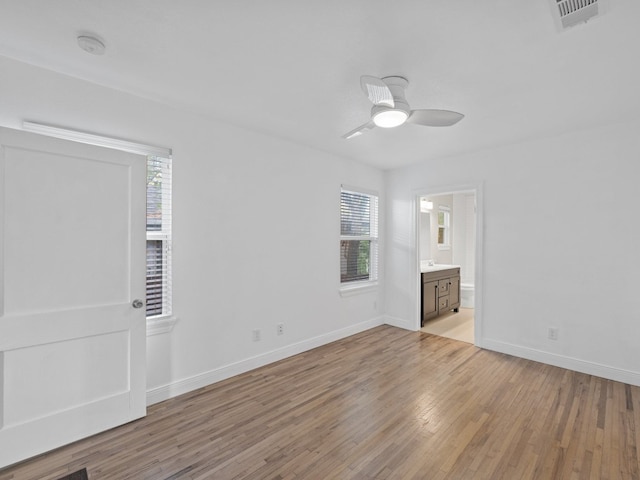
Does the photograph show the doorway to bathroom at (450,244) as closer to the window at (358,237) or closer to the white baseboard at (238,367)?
the window at (358,237)

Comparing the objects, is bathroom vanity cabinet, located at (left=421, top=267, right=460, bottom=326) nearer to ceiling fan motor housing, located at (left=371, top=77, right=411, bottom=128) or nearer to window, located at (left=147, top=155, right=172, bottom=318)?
ceiling fan motor housing, located at (left=371, top=77, right=411, bottom=128)

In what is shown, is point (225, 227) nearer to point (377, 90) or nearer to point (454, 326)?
point (377, 90)

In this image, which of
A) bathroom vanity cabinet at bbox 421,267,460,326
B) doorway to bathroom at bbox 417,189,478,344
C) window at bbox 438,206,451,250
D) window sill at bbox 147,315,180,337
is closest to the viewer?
window sill at bbox 147,315,180,337

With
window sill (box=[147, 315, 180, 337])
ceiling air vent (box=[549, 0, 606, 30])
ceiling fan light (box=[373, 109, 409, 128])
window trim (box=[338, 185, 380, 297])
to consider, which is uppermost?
ceiling air vent (box=[549, 0, 606, 30])

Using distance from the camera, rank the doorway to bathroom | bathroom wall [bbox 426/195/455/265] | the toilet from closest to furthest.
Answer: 1. the doorway to bathroom
2. the toilet
3. bathroom wall [bbox 426/195/455/265]

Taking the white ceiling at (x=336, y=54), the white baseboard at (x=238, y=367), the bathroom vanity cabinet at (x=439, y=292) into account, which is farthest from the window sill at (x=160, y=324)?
the bathroom vanity cabinet at (x=439, y=292)

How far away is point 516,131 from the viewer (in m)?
3.28

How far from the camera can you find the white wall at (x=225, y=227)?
7.51ft

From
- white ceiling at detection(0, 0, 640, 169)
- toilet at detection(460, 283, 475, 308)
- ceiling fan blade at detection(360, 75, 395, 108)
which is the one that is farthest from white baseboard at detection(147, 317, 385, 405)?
toilet at detection(460, 283, 475, 308)

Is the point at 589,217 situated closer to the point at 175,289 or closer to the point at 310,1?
the point at 310,1

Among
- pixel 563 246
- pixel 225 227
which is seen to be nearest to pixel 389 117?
pixel 225 227

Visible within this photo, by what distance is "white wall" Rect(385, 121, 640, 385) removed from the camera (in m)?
3.06

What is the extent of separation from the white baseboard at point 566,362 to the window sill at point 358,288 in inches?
65.4

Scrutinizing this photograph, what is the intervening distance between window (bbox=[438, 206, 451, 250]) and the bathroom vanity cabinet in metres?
1.20
